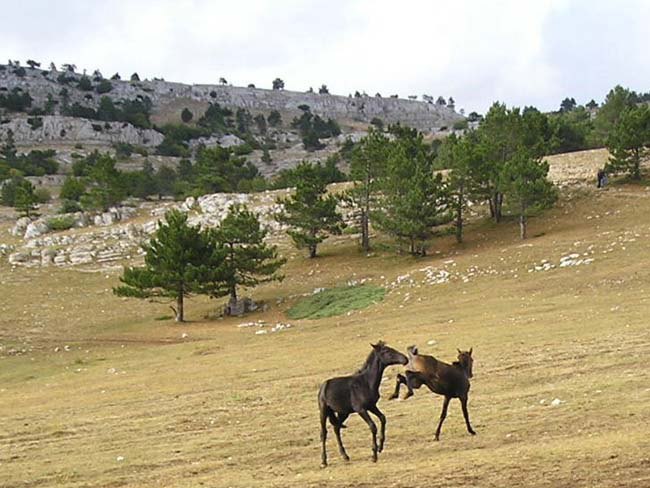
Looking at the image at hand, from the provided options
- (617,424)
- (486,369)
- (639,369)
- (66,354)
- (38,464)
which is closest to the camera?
(617,424)

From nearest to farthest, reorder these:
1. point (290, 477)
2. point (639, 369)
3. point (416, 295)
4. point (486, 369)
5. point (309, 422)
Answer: point (290, 477), point (309, 422), point (639, 369), point (486, 369), point (416, 295)

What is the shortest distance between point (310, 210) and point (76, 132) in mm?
150891

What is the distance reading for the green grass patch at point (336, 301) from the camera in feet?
117

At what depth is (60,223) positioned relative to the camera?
71.8m

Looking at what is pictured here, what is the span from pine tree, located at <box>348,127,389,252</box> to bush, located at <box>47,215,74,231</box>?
117ft

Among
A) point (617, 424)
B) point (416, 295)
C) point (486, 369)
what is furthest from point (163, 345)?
point (617, 424)

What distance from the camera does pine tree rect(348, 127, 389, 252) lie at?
1997 inches

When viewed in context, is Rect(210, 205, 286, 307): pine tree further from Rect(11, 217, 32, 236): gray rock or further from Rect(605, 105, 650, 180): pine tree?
Rect(11, 217, 32, 236): gray rock

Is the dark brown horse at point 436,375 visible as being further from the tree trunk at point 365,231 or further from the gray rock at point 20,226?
the gray rock at point 20,226

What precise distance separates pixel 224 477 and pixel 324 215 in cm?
3950

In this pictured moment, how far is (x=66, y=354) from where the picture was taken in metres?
31.0

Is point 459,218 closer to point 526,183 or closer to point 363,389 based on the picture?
point 526,183

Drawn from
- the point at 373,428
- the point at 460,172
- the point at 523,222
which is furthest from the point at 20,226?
the point at 373,428

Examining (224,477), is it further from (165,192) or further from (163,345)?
(165,192)
